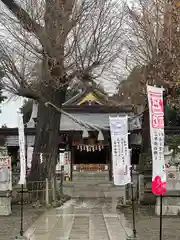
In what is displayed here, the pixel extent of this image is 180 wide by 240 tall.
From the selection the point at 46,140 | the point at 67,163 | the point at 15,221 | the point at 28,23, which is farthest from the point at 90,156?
the point at 15,221

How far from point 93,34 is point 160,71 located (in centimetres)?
320

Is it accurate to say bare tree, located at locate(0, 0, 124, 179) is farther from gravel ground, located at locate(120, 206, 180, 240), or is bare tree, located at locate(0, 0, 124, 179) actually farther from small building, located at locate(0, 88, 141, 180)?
small building, located at locate(0, 88, 141, 180)

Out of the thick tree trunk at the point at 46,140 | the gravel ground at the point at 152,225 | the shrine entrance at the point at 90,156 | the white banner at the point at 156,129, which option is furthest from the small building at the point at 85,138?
the white banner at the point at 156,129

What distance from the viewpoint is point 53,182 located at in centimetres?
1739

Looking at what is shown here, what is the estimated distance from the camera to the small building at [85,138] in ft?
98.9

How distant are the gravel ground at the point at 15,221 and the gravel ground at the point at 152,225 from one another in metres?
3.03

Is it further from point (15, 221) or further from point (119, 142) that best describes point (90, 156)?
point (119, 142)

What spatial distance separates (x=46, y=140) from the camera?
57.1 feet

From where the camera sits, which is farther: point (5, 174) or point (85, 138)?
point (85, 138)

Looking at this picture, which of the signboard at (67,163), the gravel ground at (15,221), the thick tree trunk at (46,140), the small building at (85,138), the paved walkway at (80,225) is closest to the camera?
the paved walkway at (80,225)

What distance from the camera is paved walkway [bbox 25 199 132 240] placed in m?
9.93

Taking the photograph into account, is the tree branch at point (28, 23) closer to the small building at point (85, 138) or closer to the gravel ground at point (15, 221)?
the gravel ground at point (15, 221)

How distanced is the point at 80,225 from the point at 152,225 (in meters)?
2.04

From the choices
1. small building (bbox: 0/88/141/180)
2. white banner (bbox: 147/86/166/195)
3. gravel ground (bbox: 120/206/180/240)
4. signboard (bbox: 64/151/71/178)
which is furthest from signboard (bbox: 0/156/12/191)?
signboard (bbox: 64/151/71/178)
